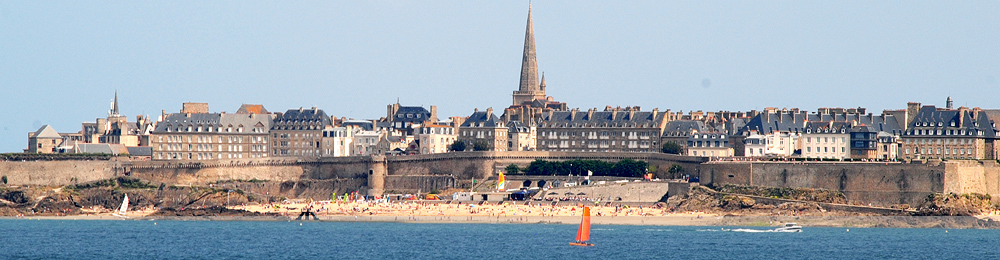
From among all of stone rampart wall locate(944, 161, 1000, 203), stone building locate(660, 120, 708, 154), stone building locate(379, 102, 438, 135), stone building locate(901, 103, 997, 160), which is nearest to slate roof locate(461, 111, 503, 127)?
stone building locate(379, 102, 438, 135)

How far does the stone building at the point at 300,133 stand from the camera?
110 m

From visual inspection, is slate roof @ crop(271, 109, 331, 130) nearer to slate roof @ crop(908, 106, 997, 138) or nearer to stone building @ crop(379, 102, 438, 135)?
stone building @ crop(379, 102, 438, 135)

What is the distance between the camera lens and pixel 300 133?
11031cm

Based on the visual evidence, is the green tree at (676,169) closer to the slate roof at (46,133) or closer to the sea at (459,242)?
the sea at (459,242)

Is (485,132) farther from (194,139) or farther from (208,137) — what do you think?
(194,139)

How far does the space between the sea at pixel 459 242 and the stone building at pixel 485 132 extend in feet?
64.5

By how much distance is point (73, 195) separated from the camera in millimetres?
97562

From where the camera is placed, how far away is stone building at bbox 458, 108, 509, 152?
359 ft

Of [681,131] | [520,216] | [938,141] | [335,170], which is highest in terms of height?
[681,131]

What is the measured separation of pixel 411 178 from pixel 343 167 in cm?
450

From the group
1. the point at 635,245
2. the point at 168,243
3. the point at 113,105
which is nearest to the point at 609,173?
the point at 635,245

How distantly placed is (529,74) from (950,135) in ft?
136

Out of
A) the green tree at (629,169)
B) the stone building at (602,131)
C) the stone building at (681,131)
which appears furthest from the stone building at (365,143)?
the green tree at (629,169)

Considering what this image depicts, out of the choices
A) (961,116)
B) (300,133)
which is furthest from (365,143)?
(961,116)
